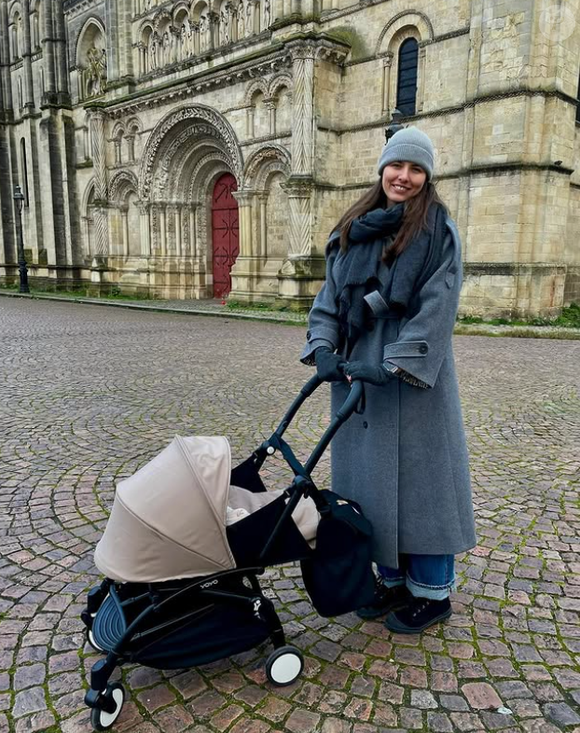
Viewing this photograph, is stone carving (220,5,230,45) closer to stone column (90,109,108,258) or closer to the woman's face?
stone column (90,109,108,258)

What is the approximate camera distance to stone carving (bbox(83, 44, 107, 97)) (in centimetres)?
2638


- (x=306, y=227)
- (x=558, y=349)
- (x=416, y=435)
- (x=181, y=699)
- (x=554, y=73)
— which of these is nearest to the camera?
(x=181, y=699)

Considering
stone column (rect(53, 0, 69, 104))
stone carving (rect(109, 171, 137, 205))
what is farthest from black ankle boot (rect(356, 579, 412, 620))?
stone column (rect(53, 0, 69, 104))

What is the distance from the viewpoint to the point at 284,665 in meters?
2.41

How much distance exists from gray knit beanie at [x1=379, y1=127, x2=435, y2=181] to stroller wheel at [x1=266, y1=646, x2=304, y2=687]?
2109 mm

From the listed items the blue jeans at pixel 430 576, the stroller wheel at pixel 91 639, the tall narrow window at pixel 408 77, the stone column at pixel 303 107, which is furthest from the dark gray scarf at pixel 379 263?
the tall narrow window at pixel 408 77

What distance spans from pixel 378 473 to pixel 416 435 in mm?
239

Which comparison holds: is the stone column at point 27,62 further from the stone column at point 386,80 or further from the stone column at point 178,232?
the stone column at point 386,80

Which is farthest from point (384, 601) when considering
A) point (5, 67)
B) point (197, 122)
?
point (5, 67)

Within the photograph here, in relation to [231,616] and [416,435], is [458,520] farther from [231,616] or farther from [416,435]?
[231,616]

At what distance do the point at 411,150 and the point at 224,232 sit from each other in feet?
69.3

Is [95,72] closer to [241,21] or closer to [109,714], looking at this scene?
[241,21]

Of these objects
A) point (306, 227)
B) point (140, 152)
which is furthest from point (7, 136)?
point (306, 227)

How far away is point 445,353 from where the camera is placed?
8.13 ft
